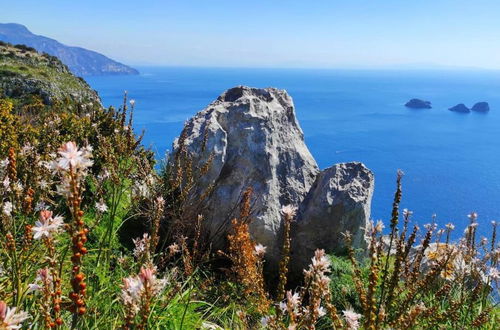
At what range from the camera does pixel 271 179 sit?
753 centimetres

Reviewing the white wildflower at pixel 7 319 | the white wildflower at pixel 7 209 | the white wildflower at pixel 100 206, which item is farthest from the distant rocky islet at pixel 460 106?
the white wildflower at pixel 7 319

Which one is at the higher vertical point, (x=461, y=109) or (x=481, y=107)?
(x=481, y=107)

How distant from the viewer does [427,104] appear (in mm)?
105562

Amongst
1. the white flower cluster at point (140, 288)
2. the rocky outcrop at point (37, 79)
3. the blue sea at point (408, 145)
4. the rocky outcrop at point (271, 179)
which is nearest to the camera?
the white flower cluster at point (140, 288)

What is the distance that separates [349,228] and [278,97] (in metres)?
3.21

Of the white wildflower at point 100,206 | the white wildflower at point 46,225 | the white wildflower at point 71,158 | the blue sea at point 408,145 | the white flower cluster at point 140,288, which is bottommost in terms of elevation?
the blue sea at point 408,145

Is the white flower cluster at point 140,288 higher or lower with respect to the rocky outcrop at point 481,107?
higher

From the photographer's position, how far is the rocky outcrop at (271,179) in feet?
23.7

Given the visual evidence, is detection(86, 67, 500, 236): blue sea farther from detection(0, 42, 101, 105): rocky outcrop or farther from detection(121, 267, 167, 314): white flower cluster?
detection(121, 267, 167, 314): white flower cluster

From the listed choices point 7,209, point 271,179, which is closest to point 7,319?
point 7,209

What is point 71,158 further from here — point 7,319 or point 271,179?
point 271,179

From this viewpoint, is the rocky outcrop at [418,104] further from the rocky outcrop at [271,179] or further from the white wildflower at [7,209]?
the white wildflower at [7,209]

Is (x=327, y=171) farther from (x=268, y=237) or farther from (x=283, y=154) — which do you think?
(x=268, y=237)

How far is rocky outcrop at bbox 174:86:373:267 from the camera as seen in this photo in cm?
722
